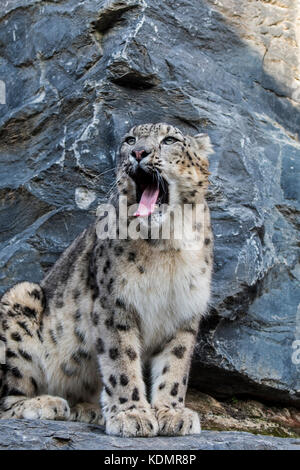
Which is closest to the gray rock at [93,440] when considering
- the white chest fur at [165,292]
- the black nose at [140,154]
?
the white chest fur at [165,292]

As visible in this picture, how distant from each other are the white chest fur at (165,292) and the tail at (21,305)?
114 cm

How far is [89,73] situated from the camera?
820cm

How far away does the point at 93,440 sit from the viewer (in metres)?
5.09

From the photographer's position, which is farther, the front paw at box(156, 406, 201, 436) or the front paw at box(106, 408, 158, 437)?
the front paw at box(156, 406, 201, 436)

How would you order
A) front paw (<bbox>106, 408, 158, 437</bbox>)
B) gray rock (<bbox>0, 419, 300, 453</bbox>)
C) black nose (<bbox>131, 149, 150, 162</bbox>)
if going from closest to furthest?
gray rock (<bbox>0, 419, 300, 453</bbox>)
front paw (<bbox>106, 408, 158, 437</bbox>)
black nose (<bbox>131, 149, 150, 162</bbox>)

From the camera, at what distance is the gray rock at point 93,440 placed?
4934mm

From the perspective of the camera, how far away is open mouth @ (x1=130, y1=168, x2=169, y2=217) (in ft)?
19.6

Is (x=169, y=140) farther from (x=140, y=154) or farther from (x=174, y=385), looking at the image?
(x=174, y=385)

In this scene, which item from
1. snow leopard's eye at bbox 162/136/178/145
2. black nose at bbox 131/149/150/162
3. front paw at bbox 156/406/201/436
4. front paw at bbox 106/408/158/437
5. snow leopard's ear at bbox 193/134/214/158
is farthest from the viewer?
snow leopard's ear at bbox 193/134/214/158

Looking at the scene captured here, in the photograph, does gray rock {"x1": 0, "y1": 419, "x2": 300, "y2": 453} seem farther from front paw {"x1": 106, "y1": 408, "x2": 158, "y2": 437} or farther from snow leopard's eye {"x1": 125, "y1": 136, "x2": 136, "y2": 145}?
snow leopard's eye {"x1": 125, "y1": 136, "x2": 136, "y2": 145}

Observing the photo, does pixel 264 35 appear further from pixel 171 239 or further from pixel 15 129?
pixel 171 239

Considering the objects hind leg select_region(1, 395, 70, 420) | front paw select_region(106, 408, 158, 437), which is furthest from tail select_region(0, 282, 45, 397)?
front paw select_region(106, 408, 158, 437)

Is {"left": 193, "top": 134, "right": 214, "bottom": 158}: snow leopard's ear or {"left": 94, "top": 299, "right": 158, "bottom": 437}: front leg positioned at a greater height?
{"left": 193, "top": 134, "right": 214, "bottom": 158}: snow leopard's ear

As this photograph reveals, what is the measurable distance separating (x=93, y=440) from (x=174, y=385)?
98cm
